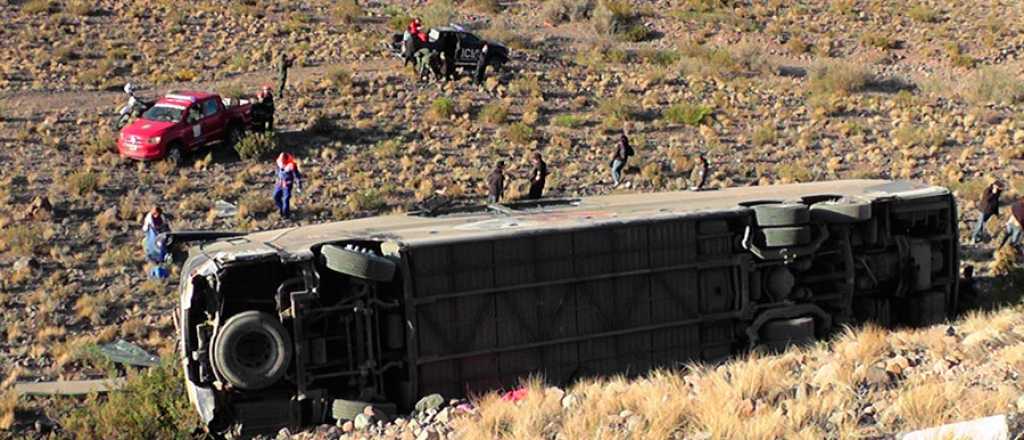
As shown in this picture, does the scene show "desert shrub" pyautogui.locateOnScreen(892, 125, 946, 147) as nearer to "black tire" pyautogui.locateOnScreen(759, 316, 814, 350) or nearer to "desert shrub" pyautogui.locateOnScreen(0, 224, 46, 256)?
"black tire" pyautogui.locateOnScreen(759, 316, 814, 350)

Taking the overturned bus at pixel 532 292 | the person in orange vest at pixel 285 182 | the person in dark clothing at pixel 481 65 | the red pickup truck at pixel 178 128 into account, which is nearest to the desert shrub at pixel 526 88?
the person in dark clothing at pixel 481 65

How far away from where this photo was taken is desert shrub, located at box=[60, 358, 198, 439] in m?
11.3

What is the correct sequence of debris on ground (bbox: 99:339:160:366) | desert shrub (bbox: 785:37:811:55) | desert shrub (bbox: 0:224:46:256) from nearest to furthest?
1. debris on ground (bbox: 99:339:160:366)
2. desert shrub (bbox: 0:224:46:256)
3. desert shrub (bbox: 785:37:811:55)

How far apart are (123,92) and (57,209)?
1100cm

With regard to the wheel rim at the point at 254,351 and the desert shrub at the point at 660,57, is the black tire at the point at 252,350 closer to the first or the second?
the wheel rim at the point at 254,351

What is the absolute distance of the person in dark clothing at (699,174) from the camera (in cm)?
2378

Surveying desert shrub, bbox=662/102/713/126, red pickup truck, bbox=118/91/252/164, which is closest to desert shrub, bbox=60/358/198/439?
red pickup truck, bbox=118/91/252/164

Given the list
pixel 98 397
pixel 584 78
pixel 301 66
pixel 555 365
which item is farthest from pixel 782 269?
pixel 301 66

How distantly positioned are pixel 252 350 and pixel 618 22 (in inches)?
1484

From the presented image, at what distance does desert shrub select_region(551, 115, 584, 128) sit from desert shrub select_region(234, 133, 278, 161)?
825 cm

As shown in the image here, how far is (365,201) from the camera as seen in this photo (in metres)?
22.9

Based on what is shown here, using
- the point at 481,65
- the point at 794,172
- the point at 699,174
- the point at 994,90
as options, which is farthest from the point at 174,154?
the point at 994,90

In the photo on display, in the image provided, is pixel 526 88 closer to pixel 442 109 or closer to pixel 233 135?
pixel 442 109

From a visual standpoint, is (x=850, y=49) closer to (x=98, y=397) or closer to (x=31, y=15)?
(x=31, y=15)
